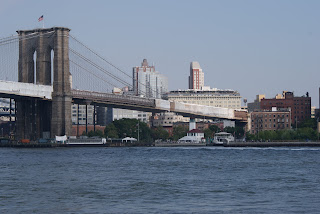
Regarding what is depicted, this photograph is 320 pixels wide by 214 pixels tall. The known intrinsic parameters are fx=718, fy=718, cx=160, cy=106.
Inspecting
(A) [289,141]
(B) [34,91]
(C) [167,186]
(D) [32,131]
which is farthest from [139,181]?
(A) [289,141]

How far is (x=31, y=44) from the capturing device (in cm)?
11169

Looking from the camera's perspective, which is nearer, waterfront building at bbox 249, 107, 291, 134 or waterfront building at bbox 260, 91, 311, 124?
waterfront building at bbox 249, 107, 291, 134

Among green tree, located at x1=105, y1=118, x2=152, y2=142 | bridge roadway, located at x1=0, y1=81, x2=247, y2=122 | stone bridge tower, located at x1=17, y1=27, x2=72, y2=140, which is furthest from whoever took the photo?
green tree, located at x1=105, y1=118, x2=152, y2=142

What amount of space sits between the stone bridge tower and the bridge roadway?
211 centimetres

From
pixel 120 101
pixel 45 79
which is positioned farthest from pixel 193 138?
pixel 45 79

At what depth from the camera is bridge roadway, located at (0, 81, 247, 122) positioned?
100 m

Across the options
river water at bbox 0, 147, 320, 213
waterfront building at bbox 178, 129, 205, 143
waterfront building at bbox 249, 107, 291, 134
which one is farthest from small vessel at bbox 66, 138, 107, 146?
waterfront building at bbox 249, 107, 291, 134

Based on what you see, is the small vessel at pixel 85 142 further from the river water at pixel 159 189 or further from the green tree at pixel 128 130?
the river water at pixel 159 189

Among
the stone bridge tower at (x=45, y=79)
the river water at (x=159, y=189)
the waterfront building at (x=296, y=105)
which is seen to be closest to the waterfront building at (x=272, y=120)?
the waterfront building at (x=296, y=105)

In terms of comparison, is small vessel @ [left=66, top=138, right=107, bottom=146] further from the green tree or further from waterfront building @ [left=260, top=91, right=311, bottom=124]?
waterfront building @ [left=260, top=91, right=311, bottom=124]

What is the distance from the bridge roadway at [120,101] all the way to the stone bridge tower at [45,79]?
211 centimetres

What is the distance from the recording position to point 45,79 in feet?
359

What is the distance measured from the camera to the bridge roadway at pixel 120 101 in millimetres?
100188

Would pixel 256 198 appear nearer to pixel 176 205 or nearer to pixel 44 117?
pixel 176 205
